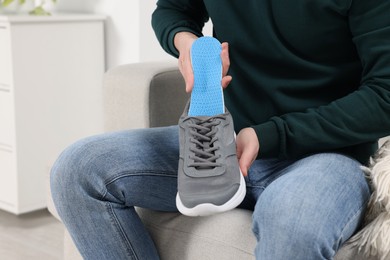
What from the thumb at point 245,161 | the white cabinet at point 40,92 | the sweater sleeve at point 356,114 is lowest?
the white cabinet at point 40,92

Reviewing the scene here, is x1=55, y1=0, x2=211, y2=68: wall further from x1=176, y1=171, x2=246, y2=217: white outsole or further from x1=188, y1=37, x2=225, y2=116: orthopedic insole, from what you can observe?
x1=176, y1=171, x2=246, y2=217: white outsole

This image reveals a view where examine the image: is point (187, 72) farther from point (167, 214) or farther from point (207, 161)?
point (167, 214)

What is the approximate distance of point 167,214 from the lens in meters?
1.20

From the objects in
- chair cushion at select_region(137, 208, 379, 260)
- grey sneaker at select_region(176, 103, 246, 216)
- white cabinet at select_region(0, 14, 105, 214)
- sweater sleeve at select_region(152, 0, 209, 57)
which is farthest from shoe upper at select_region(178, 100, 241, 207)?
white cabinet at select_region(0, 14, 105, 214)

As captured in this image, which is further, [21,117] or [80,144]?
[21,117]

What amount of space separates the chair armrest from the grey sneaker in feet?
1.17

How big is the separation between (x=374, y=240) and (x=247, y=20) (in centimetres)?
44

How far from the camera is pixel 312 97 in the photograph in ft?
3.81

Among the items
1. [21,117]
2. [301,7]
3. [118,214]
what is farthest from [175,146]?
[21,117]

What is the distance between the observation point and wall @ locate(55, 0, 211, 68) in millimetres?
2238

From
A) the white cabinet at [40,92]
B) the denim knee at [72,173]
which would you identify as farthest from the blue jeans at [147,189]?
the white cabinet at [40,92]

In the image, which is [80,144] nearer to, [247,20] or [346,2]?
[247,20]

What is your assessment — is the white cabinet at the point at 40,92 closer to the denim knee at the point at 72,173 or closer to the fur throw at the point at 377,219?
the denim knee at the point at 72,173

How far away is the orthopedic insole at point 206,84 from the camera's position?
106cm
